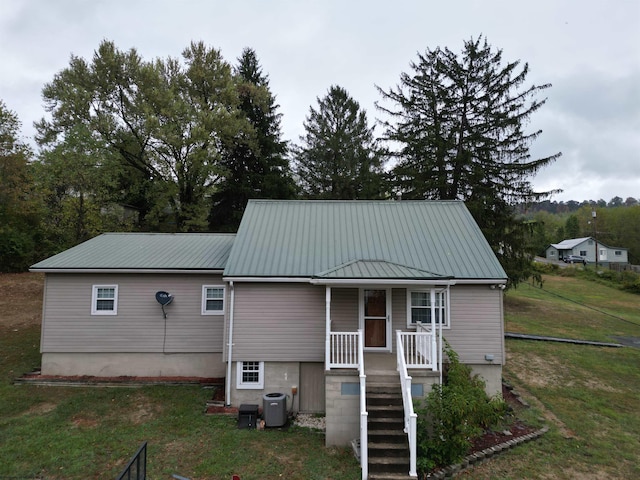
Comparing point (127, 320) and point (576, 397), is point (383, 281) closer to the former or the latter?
point (576, 397)

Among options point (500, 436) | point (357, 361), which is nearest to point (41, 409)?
point (357, 361)

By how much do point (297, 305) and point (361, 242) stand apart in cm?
305

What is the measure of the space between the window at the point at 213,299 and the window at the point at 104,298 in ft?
9.45

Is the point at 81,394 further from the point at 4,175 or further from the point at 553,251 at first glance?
the point at 553,251

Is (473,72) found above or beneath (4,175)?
above

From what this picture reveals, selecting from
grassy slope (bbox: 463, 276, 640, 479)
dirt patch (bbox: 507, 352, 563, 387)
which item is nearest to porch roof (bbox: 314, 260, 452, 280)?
grassy slope (bbox: 463, 276, 640, 479)

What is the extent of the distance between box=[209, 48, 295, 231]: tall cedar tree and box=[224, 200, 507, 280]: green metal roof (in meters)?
13.3

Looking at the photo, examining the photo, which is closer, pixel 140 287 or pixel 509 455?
pixel 509 455

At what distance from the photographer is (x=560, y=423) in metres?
9.13

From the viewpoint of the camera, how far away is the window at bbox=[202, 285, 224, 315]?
38.6 feet

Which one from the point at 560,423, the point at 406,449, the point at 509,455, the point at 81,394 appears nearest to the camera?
the point at 406,449

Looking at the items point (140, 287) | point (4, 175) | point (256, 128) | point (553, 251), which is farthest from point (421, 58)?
point (553, 251)

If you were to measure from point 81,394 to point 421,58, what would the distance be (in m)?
24.6

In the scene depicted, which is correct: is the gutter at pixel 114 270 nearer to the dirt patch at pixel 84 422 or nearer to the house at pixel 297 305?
the house at pixel 297 305
